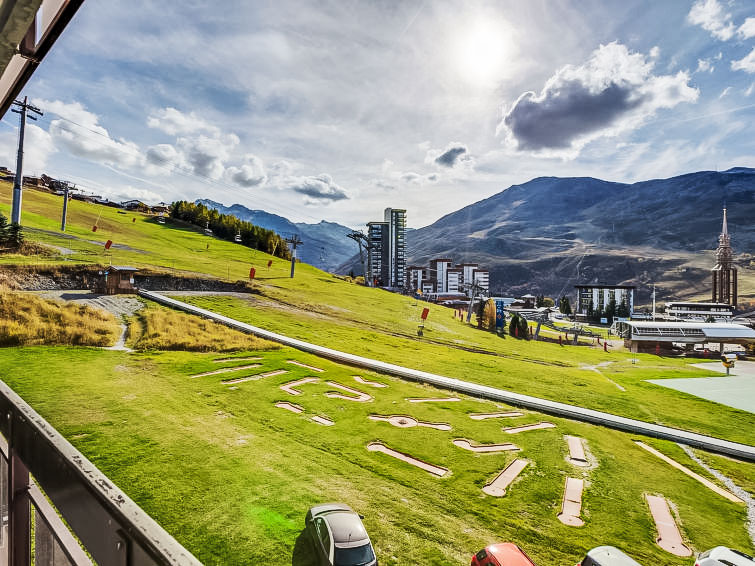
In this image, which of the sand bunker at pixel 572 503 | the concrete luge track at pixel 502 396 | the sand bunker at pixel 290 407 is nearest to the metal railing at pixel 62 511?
the sand bunker at pixel 290 407

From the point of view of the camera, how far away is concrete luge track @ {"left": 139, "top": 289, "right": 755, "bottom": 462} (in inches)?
451

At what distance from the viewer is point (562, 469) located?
8.48m

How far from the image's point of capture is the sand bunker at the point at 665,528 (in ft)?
21.0

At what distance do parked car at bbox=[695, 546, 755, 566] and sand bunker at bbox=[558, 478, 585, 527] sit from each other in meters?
1.73

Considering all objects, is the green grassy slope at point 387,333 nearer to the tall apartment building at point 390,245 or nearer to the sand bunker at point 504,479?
the sand bunker at point 504,479

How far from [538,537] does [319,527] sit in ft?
12.9

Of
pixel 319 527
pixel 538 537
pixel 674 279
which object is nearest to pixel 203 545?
pixel 319 527

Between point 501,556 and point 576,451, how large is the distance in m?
5.49

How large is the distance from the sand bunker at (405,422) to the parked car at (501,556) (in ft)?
14.3

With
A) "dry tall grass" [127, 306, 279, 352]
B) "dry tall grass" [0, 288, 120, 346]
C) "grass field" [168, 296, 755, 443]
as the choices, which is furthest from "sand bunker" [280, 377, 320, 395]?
"dry tall grass" [0, 288, 120, 346]

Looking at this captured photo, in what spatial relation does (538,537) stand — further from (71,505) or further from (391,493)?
(71,505)

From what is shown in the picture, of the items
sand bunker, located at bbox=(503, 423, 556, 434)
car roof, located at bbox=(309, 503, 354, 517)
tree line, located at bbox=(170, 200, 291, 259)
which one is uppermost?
tree line, located at bbox=(170, 200, 291, 259)

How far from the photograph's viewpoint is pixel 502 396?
42.9 feet

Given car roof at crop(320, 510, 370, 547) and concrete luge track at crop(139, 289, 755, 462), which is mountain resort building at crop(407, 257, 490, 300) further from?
car roof at crop(320, 510, 370, 547)
